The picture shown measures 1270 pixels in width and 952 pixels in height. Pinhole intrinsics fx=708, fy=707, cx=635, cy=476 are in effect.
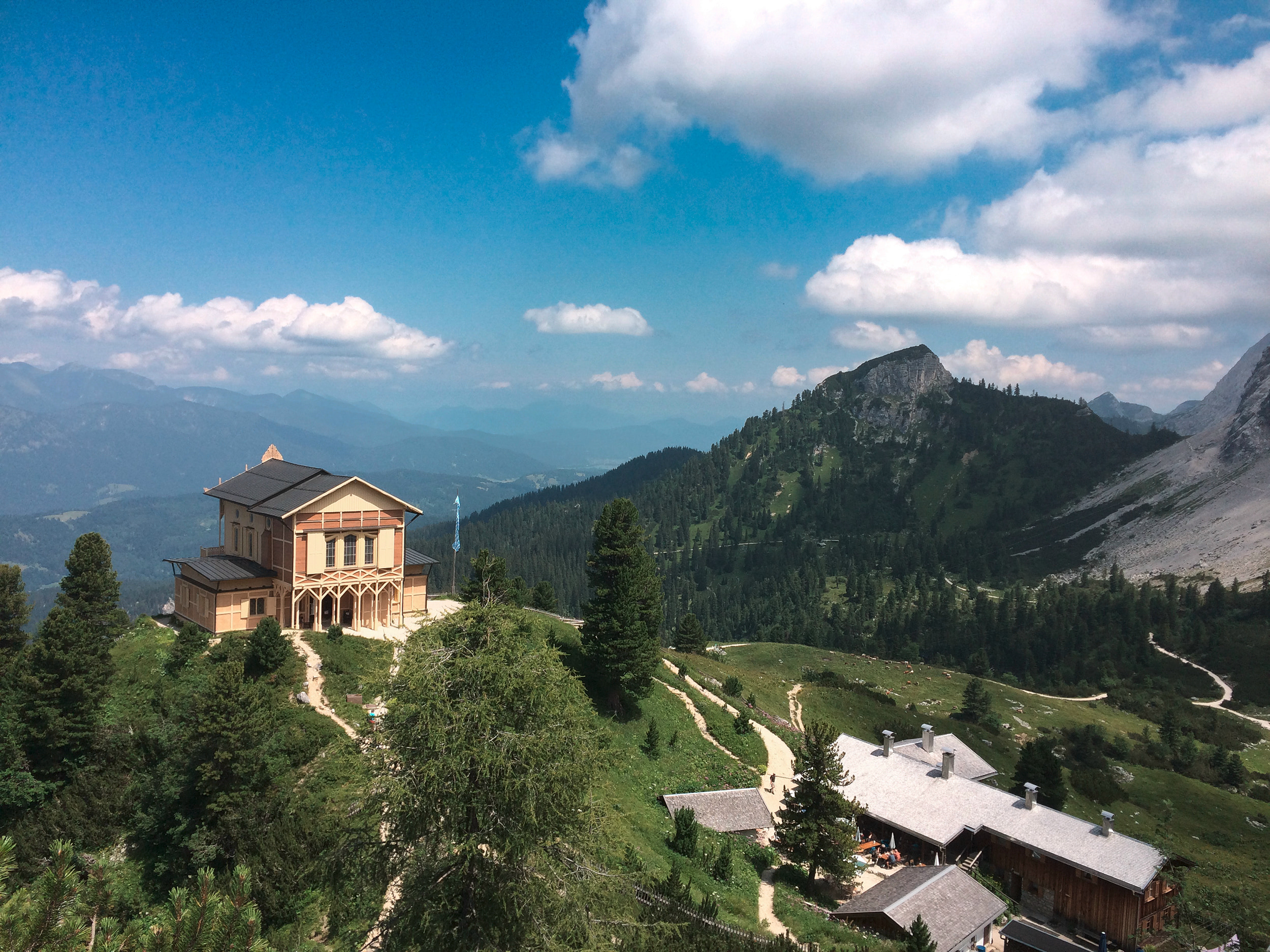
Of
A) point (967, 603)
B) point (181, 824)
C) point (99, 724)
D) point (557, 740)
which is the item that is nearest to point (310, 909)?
point (181, 824)

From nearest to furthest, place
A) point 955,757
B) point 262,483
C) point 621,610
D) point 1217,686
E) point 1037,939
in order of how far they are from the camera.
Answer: point 1037,939
point 621,610
point 955,757
point 262,483
point 1217,686

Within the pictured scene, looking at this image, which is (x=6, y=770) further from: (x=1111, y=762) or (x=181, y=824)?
(x=1111, y=762)

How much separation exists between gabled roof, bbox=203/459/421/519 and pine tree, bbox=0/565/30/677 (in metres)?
11.1

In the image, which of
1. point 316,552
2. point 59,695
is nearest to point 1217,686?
point 316,552

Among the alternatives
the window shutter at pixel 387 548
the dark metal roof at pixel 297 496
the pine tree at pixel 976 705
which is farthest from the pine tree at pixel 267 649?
the pine tree at pixel 976 705

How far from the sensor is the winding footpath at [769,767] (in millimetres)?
29531

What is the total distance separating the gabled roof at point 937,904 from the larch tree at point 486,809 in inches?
735

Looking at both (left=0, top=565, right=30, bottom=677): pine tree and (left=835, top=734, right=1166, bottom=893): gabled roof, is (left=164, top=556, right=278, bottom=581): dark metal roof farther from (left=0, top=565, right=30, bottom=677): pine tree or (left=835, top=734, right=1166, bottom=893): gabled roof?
(left=835, top=734, right=1166, bottom=893): gabled roof

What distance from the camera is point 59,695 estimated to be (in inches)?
1231

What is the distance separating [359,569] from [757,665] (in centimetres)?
6238

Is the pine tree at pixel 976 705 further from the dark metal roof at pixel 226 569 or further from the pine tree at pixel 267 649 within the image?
the dark metal roof at pixel 226 569

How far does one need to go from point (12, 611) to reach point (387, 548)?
1999cm

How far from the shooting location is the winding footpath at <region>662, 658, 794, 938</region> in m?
29.5

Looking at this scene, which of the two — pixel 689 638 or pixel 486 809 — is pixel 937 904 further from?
pixel 689 638
